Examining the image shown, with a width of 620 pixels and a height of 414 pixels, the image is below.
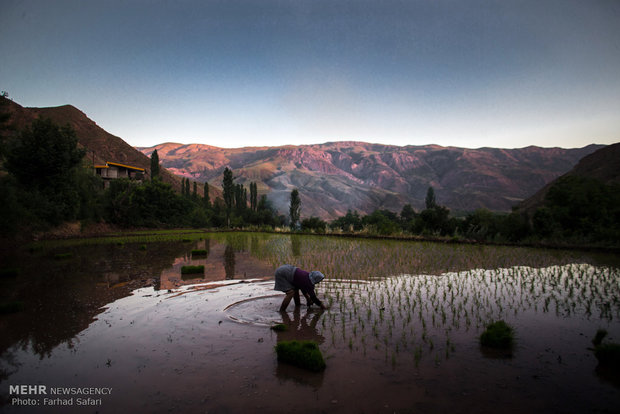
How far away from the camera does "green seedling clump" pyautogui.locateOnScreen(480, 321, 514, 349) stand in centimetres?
633

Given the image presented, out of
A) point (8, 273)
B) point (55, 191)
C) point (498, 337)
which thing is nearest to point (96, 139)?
point (55, 191)

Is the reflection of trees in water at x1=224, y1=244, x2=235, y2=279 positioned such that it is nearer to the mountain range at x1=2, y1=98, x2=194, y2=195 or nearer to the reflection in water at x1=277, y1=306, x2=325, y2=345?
the reflection in water at x1=277, y1=306, x2=325, y2=345

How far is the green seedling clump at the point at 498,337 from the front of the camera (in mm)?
6332

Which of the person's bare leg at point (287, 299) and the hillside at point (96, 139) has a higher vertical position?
the hillside at point (96, 139)

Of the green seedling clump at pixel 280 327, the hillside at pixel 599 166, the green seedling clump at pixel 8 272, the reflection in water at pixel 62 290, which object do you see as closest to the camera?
the reflection in water at pixel 62 290

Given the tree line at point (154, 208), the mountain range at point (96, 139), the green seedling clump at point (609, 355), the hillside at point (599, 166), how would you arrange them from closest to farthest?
the green seedling clump at point (609, 355), the tree line at point (154, 208), the hillside at point (599, 166), the mountain range at point (96, 139)

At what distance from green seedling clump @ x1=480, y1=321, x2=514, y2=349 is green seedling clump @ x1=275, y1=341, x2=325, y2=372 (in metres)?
3.41

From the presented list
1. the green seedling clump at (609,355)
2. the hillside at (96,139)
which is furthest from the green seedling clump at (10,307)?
the hillside at (96,139)

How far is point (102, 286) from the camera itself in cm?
1180

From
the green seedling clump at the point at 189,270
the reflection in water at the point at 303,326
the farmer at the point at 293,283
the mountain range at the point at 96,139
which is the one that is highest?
the mountain range at the point at 96,139

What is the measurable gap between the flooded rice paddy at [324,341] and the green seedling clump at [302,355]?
0.47 ft

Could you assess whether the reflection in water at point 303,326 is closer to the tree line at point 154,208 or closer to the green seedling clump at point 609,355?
Result: the green seedling clump at point 609,355

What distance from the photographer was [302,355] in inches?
222

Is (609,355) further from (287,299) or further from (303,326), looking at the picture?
(287,299)
